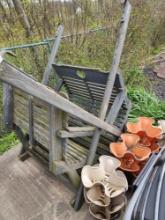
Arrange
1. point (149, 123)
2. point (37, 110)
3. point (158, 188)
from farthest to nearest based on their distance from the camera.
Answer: point (149, 123)
point (37, 110)
point (158, 188)

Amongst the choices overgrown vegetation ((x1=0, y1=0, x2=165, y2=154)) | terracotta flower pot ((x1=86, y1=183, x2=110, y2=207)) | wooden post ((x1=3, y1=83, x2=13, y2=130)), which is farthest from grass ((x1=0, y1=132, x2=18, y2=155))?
terracotta flower pot ((x1=86, y1=183, x2=110, y2=207))

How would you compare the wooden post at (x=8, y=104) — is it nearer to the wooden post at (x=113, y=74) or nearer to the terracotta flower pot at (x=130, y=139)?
the wooden post at (x=113, y=74)

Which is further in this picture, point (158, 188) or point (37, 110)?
point (37, 110)

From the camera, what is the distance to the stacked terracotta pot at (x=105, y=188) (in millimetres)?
2164

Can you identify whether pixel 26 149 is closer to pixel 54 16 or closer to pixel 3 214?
pixel 3 214

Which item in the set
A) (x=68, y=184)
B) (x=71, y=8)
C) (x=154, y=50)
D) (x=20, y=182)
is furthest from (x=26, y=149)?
(x=154, y=50)

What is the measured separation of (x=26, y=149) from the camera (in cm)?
290

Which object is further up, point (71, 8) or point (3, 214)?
point (71, 8)

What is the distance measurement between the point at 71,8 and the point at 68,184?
2.91 m

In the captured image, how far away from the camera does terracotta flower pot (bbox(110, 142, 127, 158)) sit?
2486mm

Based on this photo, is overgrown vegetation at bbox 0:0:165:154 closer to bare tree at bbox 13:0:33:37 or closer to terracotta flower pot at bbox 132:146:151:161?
bare tree at bbox 13:0:33:37

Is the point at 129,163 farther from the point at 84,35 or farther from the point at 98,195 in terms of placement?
the point at 84,35

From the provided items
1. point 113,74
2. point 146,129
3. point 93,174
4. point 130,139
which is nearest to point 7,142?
point 93,174

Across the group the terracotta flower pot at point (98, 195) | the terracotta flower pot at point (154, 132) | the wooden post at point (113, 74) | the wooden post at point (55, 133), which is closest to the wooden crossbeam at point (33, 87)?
the wooden post at point (55, 133)
